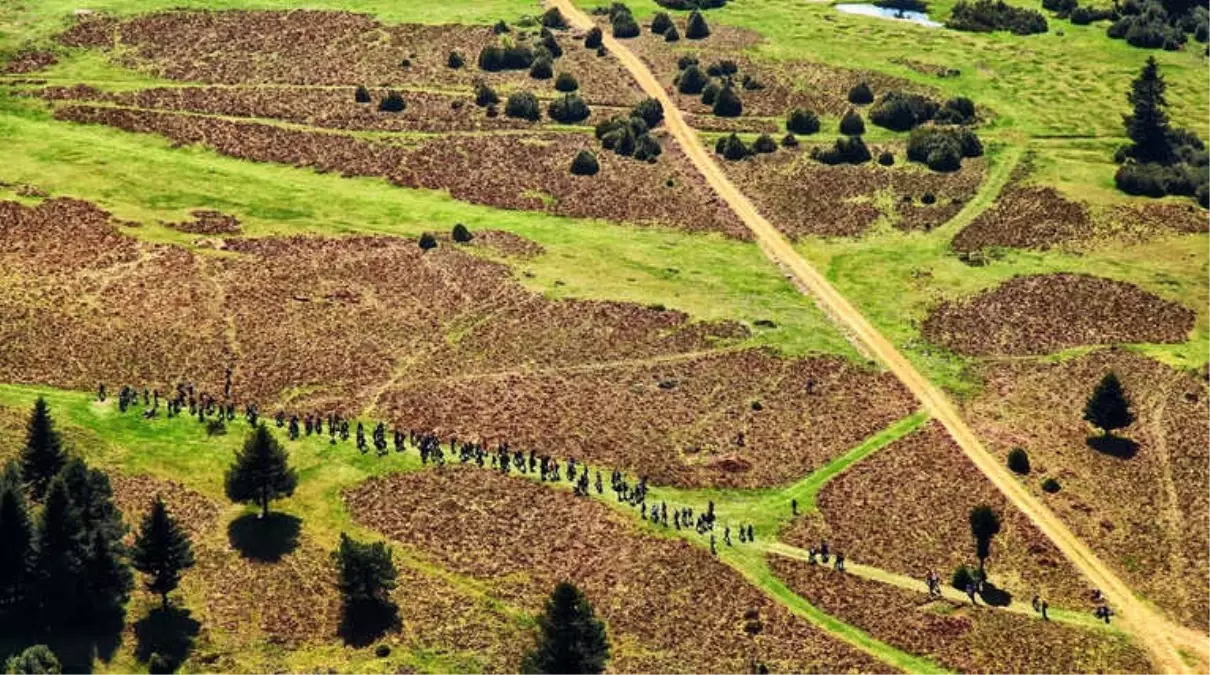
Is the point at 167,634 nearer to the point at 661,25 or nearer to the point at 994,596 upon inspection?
the point at 994,596

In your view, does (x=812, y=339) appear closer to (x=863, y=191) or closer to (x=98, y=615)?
(x=863, y=191)

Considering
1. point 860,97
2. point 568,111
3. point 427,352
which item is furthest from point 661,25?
point 427,352

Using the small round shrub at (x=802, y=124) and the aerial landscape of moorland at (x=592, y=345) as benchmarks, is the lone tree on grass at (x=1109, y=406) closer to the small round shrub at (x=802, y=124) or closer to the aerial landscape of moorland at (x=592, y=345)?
the aerial landscape of moorland at (x=592, y=345)

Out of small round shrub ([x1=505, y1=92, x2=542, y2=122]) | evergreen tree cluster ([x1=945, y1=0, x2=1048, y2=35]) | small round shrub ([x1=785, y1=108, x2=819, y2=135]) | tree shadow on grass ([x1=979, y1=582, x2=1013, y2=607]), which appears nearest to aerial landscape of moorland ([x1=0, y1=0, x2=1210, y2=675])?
tree shadow on grass ([x1=979, y1=582, x2=1013, y2=607])

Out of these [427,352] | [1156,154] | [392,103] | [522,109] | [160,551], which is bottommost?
[427,352]

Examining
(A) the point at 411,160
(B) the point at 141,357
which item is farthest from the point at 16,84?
(B) the point at 141,357

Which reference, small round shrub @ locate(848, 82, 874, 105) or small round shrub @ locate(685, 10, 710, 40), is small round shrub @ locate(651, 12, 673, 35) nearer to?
small round shrub @ locate(685, 10, 710, 40)

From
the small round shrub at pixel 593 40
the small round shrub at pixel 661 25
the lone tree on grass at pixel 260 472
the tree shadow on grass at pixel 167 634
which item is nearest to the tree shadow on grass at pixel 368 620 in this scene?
the tree shadow on grass at pixel 167 634
